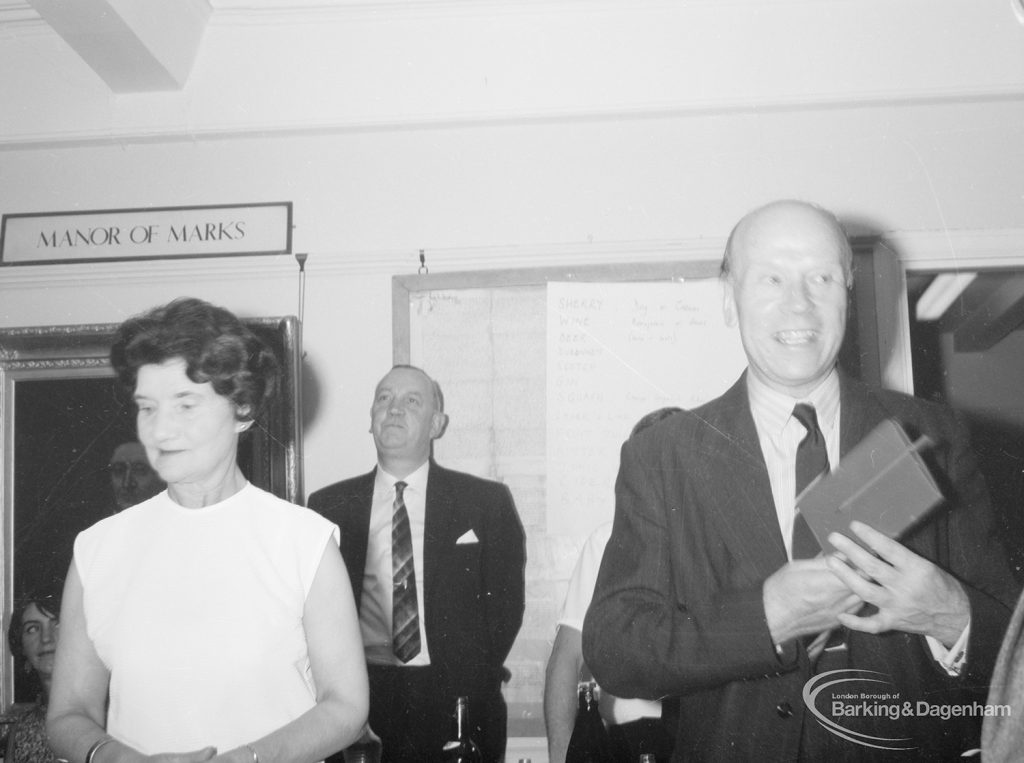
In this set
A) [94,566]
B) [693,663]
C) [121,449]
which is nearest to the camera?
[693,663]

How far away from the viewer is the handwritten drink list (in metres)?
1.43

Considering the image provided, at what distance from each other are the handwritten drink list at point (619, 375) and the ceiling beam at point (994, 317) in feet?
1.41

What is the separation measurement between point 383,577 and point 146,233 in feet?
2.56

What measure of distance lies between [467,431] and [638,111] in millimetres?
684

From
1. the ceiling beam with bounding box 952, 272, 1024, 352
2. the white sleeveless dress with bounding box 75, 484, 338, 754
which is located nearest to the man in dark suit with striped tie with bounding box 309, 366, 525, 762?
the white sleeveless dress with bounding box 75, 484, 338, 754

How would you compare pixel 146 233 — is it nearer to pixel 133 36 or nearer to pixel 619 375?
pixel 133 36

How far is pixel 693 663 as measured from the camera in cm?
90

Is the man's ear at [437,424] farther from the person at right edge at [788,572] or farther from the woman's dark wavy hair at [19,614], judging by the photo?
the woman's dark wavy hair at [19,614]

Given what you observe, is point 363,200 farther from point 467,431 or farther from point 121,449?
point 121,449

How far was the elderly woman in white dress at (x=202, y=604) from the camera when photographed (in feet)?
3.06

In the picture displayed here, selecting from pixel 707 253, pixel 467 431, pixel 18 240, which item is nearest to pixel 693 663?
pixel 467 431

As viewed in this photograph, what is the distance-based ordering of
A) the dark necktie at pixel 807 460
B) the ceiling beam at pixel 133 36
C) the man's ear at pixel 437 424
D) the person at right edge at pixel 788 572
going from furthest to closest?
the man's ear at pixel 437 424
the ceiling beam at pixel 133 36
the dark necktie at pixel 807 460
the person at right edge at pixel 788 572

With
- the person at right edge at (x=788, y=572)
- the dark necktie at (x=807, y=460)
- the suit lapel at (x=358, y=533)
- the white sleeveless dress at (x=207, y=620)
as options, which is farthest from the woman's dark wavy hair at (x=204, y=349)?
the dark necktie at (x=807, y=460)

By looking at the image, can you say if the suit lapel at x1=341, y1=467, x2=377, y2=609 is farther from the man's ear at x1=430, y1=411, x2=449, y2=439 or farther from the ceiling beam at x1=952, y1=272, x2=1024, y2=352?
the ceiling beam at x1=952, y1=272, x2=1024, y2=352
